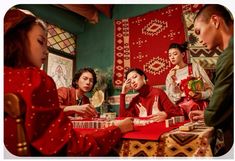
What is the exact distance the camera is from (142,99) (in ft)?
4.37

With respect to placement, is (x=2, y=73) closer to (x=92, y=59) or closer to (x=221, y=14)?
(x=92, y=59)

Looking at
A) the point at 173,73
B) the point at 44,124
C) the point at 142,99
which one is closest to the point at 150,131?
the point at 142,99

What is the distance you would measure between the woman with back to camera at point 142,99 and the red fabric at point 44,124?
0.22m

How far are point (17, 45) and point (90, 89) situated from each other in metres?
0.40

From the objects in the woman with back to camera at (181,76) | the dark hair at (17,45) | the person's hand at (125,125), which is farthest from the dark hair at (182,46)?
the dark hair at (17,45)

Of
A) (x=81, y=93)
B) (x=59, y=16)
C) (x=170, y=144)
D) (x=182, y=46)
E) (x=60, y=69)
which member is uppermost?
(x=59, y=16)

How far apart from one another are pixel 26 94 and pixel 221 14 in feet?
3.10

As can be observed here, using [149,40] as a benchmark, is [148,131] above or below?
below

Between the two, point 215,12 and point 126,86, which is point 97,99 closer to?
point 126,86

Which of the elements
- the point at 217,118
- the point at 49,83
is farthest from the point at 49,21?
the point at 217,118

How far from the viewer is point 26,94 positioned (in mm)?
991

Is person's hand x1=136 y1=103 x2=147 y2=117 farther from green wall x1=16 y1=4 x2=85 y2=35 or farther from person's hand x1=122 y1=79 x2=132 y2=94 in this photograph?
green wall x1=16 y1=4 x2=85 y2=35

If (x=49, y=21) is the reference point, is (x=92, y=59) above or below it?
below

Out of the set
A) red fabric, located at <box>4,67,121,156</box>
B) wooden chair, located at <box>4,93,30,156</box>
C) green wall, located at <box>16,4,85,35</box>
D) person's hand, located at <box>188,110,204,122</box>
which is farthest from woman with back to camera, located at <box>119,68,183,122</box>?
wooden chair, located at <box>4,93,30,156</box>
